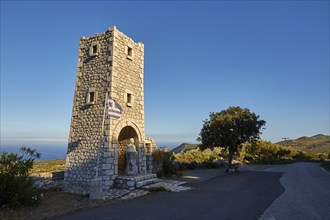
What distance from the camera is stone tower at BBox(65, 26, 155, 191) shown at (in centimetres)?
1360

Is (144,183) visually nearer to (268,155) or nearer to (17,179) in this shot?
(17,179)

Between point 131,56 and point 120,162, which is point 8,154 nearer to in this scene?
point 120,162

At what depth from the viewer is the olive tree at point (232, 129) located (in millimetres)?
22906

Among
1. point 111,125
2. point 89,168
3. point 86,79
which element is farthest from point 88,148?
point 86,79

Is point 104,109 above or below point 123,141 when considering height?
above

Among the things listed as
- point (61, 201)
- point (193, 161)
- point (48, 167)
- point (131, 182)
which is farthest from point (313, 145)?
point (61, 201)

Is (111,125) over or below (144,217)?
over

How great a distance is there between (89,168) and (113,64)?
658cm

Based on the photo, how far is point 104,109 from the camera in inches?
526

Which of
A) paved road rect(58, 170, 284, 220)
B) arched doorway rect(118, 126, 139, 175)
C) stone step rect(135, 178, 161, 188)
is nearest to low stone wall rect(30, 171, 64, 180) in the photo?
arched doorway rect(118, 126, 139, 175)

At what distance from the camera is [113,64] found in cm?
1436

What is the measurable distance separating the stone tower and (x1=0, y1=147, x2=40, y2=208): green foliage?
3.92 metres

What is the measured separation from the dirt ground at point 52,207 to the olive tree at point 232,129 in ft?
49.7

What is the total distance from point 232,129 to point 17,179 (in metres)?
18.9
